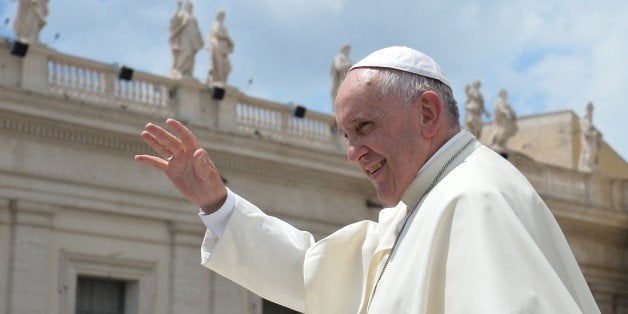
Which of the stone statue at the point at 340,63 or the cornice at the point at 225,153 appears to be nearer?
the cornice at the point at 225,153

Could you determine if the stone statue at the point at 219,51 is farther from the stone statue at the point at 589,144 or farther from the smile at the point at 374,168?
the smile at the point at 374,168

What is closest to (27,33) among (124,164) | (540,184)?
(124,164)

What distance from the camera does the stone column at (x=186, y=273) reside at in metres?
16.2

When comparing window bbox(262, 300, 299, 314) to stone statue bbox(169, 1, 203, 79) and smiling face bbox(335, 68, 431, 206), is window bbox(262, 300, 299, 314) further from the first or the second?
smiling face bbox(335, 68, 431, 206)

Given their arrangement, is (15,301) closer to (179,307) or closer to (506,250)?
(179,307)

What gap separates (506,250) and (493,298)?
3.8 inches

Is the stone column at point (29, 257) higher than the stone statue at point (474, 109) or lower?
lower

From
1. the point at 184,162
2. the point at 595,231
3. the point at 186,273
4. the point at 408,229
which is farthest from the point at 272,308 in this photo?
the point at 408,229

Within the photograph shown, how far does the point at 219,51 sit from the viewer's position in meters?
17.7

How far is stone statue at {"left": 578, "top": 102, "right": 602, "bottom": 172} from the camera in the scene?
78.4ft

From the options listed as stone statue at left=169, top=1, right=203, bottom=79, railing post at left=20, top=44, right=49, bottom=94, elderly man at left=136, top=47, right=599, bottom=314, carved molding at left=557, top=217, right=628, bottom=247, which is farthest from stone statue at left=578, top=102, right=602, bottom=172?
elderly man at left=136, top=47, right=599, bottom=314

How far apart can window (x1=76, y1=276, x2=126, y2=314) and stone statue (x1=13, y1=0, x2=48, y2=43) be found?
2.78m

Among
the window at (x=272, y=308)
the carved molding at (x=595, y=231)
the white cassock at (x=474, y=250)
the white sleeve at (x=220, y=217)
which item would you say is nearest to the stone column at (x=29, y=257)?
the window at (x=272, y=308)

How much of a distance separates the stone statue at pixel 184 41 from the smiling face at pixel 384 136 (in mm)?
14602
